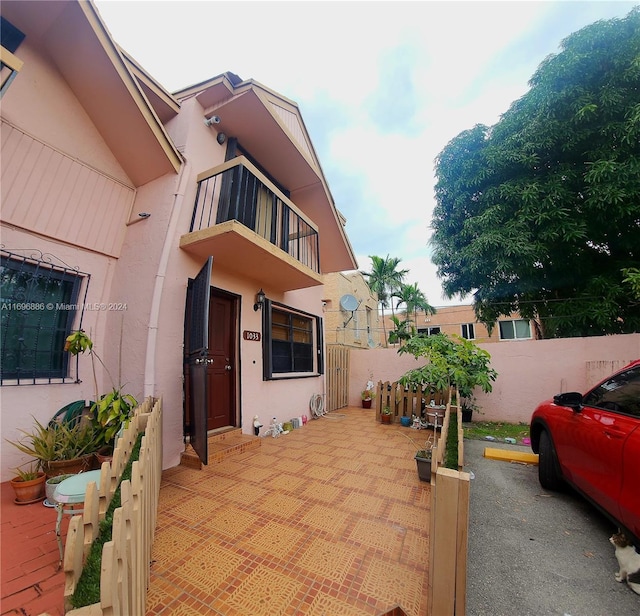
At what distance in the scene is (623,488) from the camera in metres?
2.01

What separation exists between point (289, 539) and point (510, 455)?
4047 millimetres

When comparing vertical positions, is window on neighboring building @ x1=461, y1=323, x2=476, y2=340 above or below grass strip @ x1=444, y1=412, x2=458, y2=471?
above

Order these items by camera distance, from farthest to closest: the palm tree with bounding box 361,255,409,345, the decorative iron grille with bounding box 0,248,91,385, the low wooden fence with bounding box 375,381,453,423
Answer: the palm tree with bounding box 361,255,409,345, the low wooden fence with bounding box 375,381,453,423, the decorative iron grille with bounding box 0,248,91,385

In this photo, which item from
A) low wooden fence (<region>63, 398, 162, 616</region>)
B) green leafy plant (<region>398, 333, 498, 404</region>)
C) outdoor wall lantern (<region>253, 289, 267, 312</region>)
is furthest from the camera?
outdoor wall lantern (<region>253, 289, 267, 312</region>)

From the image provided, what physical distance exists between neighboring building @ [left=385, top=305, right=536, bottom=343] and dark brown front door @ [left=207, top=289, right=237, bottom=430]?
15409mm

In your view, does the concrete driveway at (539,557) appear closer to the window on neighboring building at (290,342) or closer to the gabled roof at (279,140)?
the window on neighboring building at (290,342)

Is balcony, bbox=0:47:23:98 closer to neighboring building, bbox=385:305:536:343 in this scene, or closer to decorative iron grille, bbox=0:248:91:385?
decorative iron grille, bbox=0:248:91:385

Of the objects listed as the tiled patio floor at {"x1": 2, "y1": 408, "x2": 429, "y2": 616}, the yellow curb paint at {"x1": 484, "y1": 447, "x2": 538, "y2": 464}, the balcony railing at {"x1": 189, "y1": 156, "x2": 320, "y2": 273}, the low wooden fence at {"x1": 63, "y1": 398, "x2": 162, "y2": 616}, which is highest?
the balcony railing at {"x1": 189, "y1": 156, "x2": 320, "y2": 273}

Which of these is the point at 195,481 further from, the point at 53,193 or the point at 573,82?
the point at 573,82

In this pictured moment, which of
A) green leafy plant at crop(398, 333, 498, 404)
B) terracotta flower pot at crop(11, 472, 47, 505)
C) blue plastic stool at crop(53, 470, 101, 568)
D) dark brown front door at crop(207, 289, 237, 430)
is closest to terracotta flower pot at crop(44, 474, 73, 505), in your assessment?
terracotta flower pot at crop(11, 472, 47, 505)

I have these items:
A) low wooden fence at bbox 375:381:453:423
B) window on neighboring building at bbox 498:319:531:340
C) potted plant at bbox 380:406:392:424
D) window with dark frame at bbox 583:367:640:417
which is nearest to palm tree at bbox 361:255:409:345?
window on neighboring building at bbox 498:319:531:340

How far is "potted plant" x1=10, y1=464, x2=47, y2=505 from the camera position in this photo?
2713mm

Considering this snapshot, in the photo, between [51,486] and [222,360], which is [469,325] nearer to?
[222,360]

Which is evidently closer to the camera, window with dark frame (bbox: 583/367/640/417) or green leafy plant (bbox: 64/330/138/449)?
window with dark frame (bbox: 583/367/640/417)
